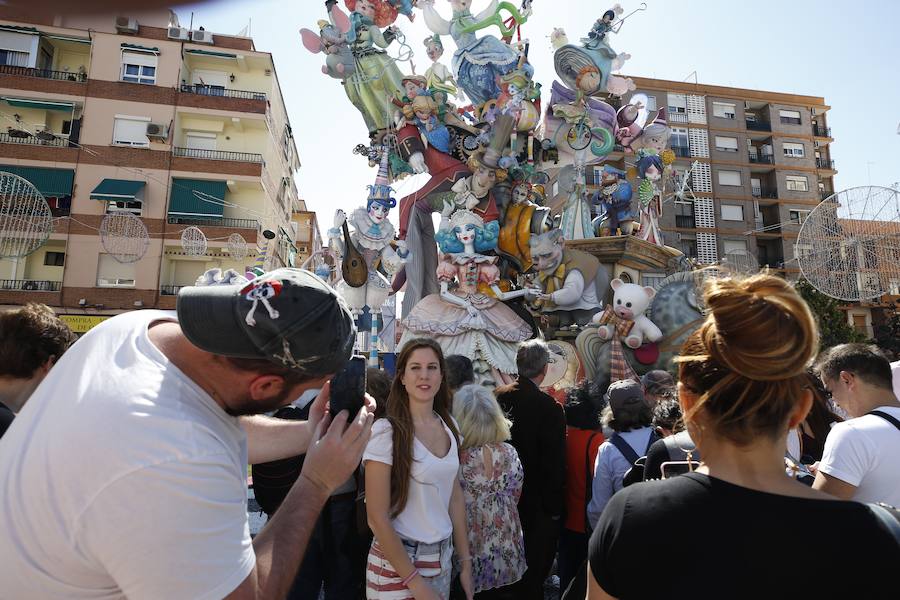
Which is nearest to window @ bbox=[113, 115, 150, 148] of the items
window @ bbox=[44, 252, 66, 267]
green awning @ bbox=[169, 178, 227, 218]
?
green awning @ bbox=[169, 178, 227, 218]

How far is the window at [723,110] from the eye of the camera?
37281 millimetres

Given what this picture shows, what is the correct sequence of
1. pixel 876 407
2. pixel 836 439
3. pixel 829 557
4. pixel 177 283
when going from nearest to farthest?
pixel 829 557 < pixel 836 439 < pixel 876 407 < pixel 177 283

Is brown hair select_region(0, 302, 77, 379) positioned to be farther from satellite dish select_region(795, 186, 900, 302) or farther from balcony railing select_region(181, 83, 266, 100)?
balcony railing select_region(181, 83, 266, 100)

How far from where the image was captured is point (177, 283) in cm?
2298

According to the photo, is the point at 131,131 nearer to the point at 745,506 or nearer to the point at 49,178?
the point at 49,178

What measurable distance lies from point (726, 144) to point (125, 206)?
33.6 m

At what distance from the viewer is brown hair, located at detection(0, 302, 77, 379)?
2.30 metres

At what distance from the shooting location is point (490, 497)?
2957 mm

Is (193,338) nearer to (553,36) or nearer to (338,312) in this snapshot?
(338,312)

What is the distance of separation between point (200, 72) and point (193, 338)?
27.1m

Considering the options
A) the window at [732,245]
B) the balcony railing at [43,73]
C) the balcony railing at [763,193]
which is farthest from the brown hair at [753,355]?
the balcony railing at [763,193]

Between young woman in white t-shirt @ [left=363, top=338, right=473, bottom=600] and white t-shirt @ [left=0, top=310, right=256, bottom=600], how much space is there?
1.46m

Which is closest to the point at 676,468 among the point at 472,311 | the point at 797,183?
the point at 472,311

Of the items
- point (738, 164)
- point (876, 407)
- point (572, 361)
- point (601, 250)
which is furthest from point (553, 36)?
point (738, 164)
